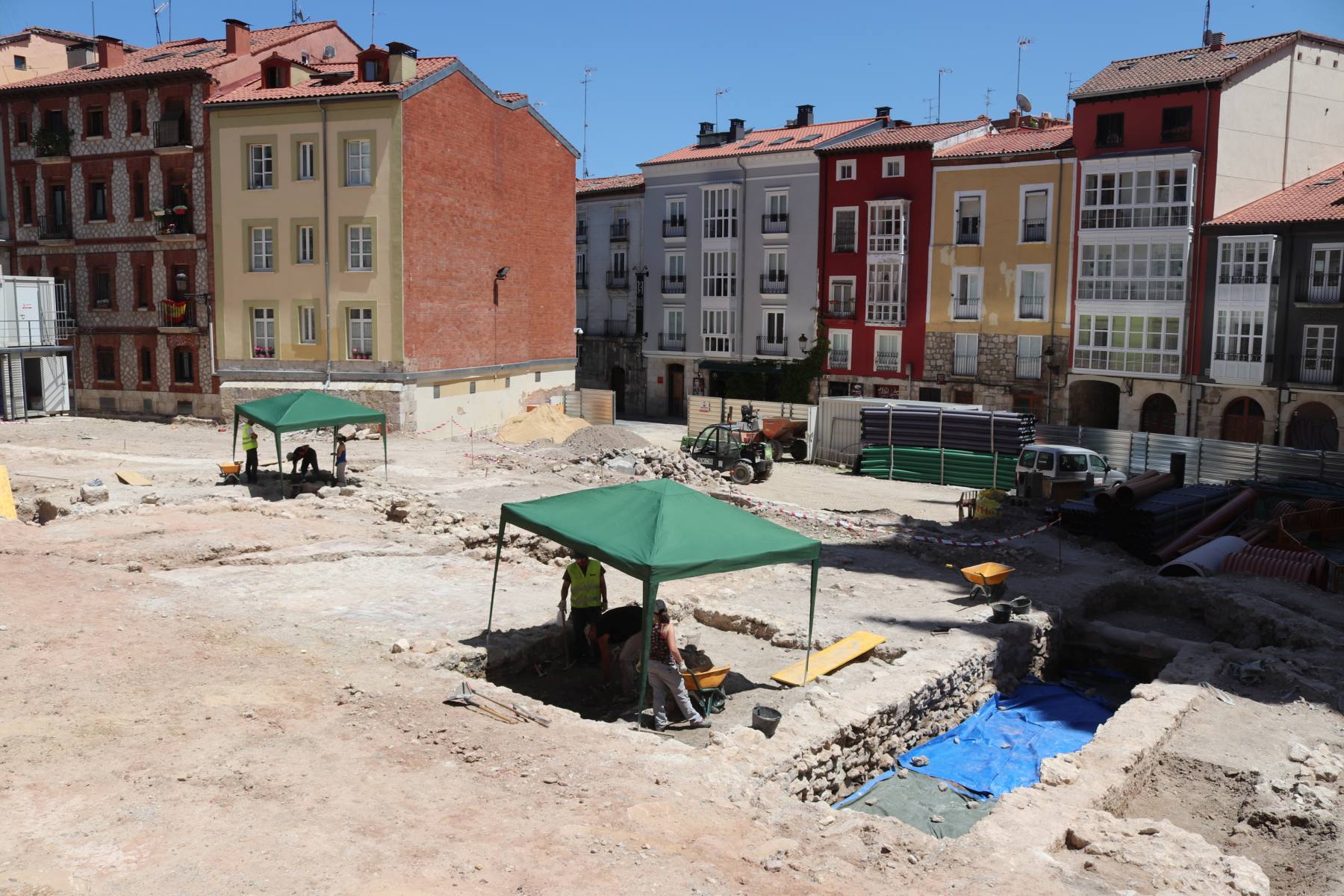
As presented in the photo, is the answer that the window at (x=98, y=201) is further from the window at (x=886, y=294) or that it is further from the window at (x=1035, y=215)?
the window at (x=1035, y=215)

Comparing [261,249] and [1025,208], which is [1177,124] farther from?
[261,249]

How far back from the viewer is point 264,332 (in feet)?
135

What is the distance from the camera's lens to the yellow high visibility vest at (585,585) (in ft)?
47.1

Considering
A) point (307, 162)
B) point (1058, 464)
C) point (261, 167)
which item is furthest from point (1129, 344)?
point (261, 167)

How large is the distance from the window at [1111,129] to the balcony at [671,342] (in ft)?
76.6

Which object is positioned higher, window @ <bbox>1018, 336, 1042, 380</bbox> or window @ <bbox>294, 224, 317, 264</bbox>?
window @ <bbox>294, 224, 317, 264</bbox>

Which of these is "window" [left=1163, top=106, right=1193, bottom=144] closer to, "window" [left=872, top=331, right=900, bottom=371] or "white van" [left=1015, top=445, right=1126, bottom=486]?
"window" [left=872, top=331, right=900, bottom=371]

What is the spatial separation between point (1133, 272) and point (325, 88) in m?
31.9

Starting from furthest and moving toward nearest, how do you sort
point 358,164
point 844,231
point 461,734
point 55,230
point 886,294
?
1. point 844,231
2. point 886,294
3. point 55,230
4. point 358,164
5. point 461,734

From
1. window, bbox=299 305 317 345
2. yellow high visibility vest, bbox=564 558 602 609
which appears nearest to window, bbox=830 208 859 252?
window, bbox=299 305 317 345

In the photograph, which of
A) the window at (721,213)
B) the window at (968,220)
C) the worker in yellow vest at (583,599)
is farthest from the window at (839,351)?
the worker in yellow vest at (583,599)

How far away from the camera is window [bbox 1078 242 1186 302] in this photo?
42.1 m

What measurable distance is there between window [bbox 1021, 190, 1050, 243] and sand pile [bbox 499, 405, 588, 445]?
812 inches

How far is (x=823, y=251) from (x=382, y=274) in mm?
22754
